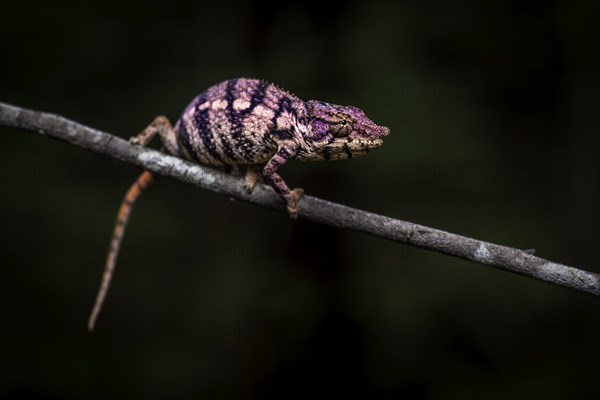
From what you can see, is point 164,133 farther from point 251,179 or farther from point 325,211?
point 325,211

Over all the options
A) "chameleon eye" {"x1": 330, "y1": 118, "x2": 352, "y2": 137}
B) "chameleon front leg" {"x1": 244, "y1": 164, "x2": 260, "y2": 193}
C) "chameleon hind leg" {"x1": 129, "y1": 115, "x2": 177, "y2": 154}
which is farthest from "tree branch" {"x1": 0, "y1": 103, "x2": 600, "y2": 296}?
"chameleon eye" {"x1": 330, "y1": 118, "x2": 352, "y2": 137}

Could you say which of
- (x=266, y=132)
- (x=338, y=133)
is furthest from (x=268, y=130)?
(x=338, y=133)

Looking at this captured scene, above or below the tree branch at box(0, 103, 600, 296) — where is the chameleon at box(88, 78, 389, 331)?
above

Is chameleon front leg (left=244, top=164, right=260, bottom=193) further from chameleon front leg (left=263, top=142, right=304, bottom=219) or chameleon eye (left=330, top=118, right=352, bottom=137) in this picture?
chameleon eye (left=330, top=118, right=352, bottom=137)

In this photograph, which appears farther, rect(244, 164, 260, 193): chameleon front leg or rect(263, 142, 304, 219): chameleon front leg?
rect(244, 164, 260, 193): chameleon front leg

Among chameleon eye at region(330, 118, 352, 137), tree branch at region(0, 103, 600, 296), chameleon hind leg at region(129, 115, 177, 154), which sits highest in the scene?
chameleon eye at region(330, 118, 352, 137)

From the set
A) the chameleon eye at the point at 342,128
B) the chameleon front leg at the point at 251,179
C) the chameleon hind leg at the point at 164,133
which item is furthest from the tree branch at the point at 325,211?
the chameleon eye at the point at 342,128

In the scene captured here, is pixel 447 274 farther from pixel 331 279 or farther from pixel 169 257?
pixel 169 257

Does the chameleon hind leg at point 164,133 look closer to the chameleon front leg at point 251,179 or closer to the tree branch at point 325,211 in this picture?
the tree branch at point 325,211
